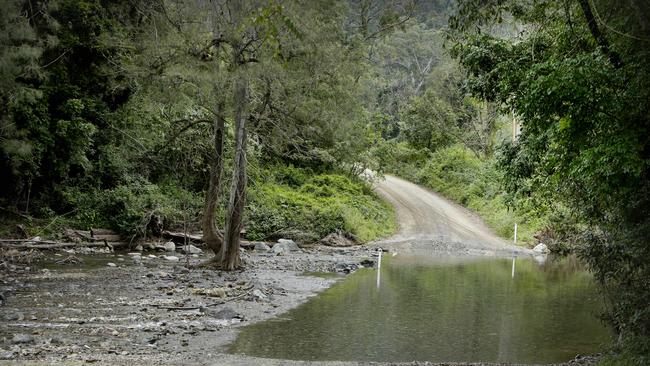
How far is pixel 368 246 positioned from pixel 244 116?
12.0 metres

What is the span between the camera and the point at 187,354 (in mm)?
9156

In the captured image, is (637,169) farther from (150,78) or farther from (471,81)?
(150,78)

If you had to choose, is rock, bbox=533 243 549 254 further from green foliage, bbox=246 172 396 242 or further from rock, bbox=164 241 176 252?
rock, bbox=164 241 176 252

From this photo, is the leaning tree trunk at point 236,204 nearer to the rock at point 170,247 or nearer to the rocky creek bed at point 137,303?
the rocky creek bed at point 137,303

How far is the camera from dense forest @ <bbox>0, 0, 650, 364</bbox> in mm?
7902

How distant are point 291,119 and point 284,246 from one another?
25.1 feet

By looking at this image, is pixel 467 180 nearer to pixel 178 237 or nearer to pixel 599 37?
pixel 178 237

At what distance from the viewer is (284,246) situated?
80.8 ft

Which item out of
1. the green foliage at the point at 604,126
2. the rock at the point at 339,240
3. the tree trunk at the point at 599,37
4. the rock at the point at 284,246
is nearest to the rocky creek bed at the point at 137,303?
the rock at the point at 284,246

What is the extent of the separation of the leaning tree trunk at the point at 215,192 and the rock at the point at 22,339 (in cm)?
917

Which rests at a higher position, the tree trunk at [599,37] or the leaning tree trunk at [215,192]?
the tree trunk at [599,37]

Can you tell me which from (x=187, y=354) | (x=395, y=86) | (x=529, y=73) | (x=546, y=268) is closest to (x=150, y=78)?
(x=187, y=354)

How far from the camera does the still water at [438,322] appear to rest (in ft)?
34.8

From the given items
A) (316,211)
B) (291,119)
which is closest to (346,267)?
(291,119)
